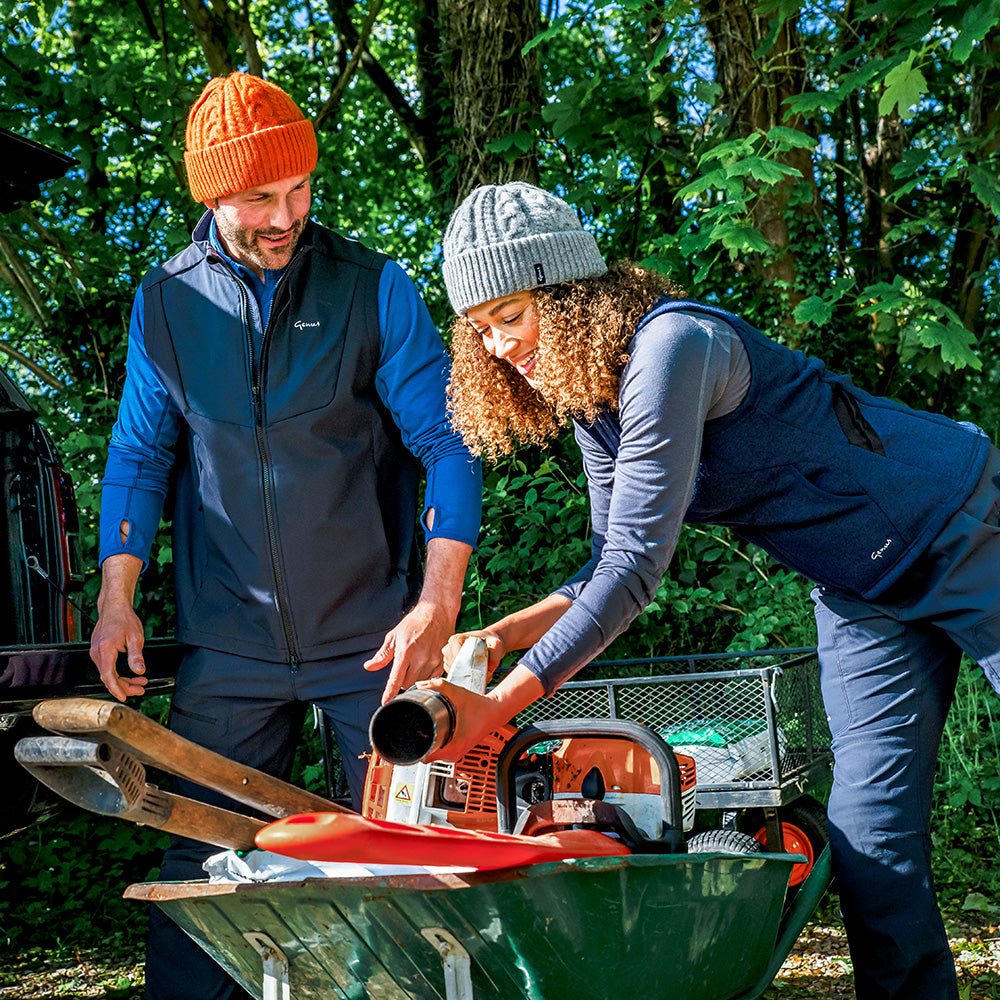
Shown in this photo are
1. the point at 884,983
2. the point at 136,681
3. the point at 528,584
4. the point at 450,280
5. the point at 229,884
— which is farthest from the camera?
the point at 528,584

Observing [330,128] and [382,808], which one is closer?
[382,808]

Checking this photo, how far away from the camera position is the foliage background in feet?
15.8

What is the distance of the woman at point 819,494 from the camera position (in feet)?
6.58

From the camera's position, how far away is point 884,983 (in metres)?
2.11

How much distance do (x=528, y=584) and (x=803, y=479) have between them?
10.2ft

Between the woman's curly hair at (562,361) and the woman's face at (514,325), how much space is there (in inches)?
1.3

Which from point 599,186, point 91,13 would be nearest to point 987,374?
point 599,186

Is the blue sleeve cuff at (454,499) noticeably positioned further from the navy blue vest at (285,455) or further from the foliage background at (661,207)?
the foliage background at (661,207)

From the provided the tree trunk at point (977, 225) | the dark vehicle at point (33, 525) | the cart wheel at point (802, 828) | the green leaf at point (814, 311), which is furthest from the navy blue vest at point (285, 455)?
the tree trunk at point (977, 225)

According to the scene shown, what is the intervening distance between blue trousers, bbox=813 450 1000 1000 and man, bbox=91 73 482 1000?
91 cm

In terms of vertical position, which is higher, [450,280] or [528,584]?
[450,280]

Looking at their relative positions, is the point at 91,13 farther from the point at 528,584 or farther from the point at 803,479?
the point at 803,479

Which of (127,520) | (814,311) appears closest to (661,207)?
(814,311)

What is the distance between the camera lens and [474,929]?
1.66 meters
